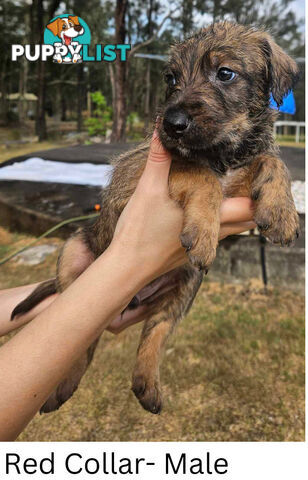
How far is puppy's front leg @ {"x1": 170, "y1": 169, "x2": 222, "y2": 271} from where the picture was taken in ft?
5.85

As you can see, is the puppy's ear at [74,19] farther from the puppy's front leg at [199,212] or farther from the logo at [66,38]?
the puppy's front leg at [199,212]

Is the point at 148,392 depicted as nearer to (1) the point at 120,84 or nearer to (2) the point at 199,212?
(2) the point at 199,212

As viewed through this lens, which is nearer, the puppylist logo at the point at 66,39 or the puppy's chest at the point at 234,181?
the puppy's chest at the point at 234,181

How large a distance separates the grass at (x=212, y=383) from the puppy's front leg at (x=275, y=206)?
87.4 inches

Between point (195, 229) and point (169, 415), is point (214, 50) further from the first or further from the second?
point (169, 415)

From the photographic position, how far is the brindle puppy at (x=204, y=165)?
183 cm

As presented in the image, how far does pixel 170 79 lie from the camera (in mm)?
2176

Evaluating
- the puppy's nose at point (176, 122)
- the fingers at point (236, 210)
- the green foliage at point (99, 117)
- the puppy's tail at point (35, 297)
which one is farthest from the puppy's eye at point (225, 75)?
the green foliage at point (99, 117)

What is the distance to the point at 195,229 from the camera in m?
1.82

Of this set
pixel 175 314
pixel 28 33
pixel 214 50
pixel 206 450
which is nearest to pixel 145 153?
pixel 214 50

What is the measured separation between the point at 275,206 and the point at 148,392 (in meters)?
1.16

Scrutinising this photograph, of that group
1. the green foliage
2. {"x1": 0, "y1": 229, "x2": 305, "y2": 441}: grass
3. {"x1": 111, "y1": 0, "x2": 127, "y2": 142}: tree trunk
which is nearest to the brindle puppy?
{"x1": 0, "y1": 229, "x2": 305, "y2": 441}: grass

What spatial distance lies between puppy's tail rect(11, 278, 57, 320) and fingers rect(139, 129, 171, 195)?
966mm

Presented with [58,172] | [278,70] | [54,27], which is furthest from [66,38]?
[58,172]
